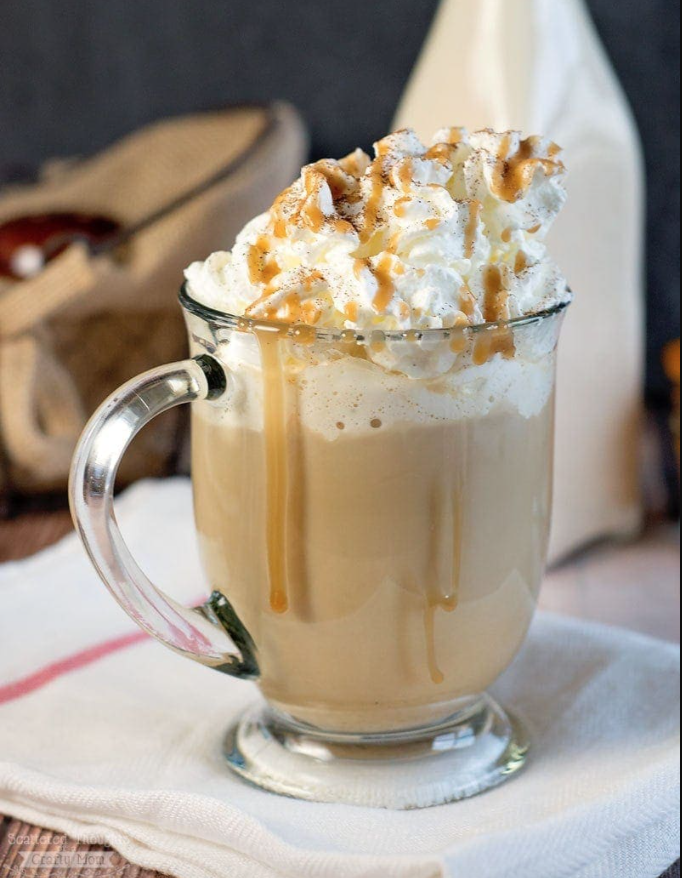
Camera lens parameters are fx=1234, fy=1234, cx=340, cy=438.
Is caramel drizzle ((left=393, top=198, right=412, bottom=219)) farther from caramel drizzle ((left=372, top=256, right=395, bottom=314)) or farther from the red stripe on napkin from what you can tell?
the red stripe on napkin

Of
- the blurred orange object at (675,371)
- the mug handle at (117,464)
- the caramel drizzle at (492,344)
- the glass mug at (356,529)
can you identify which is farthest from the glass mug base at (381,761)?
the blurred orange object at (675,371)

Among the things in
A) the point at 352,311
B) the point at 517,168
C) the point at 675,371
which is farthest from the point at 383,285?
the point at 675,371

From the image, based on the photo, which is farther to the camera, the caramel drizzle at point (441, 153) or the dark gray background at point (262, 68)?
the dark gray background at point (262, 68)

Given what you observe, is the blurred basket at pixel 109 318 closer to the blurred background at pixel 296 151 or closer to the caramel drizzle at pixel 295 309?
the blurred background at pixel 296 151

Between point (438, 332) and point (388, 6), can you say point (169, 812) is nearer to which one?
point (438, 332)

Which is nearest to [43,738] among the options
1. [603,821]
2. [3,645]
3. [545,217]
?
[3,645]

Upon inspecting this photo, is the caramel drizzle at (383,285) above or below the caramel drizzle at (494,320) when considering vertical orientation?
above
